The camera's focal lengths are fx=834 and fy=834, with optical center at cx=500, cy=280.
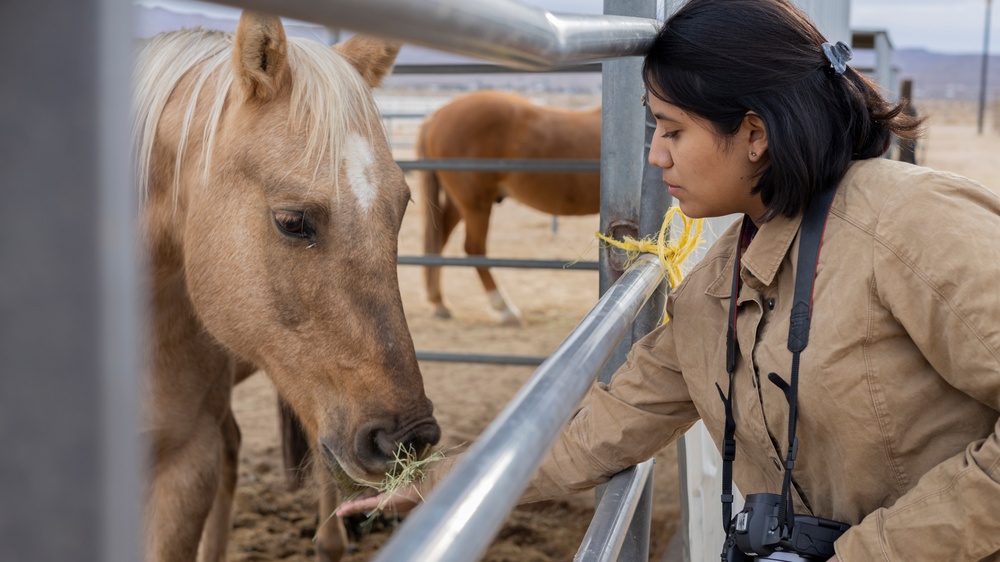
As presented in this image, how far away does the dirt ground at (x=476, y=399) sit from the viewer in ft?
10.2

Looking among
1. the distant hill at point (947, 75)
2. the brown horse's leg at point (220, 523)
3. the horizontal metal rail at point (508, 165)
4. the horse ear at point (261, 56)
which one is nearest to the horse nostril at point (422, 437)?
the horse ear at point (261, 56)

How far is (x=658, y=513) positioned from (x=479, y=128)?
3.73m

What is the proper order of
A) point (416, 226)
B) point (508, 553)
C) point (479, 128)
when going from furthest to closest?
point (416, 226) → point (479, 128) → point (508, 553)

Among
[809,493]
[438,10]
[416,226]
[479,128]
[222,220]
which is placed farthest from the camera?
[416,226]

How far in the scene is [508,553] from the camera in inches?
118

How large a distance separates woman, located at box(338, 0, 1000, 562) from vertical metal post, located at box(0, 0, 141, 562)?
1.01 m

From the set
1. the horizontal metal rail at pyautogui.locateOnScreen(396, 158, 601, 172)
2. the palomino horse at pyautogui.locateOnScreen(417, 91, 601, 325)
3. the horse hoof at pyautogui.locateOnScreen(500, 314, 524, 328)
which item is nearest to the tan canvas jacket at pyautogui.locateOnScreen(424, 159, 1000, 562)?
the horizontal metal rail at pyautogui.locateOnScreen(396, 158, 601, 172)

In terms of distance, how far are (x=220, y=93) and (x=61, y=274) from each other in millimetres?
1493

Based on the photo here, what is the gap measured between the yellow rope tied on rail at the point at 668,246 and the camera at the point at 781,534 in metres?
0.41

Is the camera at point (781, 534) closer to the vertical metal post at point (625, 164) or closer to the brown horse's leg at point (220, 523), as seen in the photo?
the vertical metal post at point (625, 164)

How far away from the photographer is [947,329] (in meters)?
1.01

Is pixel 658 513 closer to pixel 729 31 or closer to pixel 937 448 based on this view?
pixel 937 448

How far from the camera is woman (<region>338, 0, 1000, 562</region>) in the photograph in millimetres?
1026

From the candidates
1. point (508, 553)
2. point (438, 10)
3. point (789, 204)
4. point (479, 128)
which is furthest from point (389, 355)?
point (479, 128)
